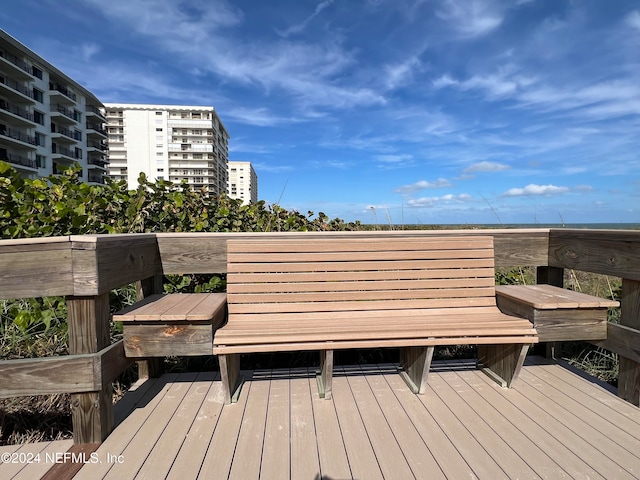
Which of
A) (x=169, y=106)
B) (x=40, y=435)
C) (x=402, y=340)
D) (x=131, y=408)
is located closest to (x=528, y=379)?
(x=402, y=340)

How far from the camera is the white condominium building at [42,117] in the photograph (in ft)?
111

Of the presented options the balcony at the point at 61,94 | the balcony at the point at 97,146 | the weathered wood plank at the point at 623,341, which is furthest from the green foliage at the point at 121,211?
the balcony at the point at 97,146

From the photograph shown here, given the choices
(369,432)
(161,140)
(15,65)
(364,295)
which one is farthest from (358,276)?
(161,140)

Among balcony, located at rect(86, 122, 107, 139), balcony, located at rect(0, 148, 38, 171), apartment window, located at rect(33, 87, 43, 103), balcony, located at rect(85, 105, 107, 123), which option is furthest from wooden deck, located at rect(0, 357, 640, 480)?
balcony, located at rect(85, 105, 107, 123)

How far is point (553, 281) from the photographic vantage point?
3221mm

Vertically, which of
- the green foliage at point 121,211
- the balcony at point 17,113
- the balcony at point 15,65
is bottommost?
the green foliage at point 121,211

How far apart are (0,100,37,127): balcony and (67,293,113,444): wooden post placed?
4103 cm

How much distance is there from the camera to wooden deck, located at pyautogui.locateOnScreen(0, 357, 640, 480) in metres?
1.74

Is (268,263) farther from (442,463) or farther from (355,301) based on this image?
(442,463)

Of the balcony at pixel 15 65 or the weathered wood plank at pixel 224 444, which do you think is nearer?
the weathered wood plank at pixel 224 444

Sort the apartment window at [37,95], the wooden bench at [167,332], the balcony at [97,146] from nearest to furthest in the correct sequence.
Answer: the wooden bench at [167,332], the apartment window at [37,95], the balcony at [97,146]

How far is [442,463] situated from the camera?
1774mm

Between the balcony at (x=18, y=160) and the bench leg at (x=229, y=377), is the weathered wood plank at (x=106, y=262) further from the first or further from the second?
the balcony at (x=18, y=160)

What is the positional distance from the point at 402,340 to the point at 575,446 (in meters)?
0.97
